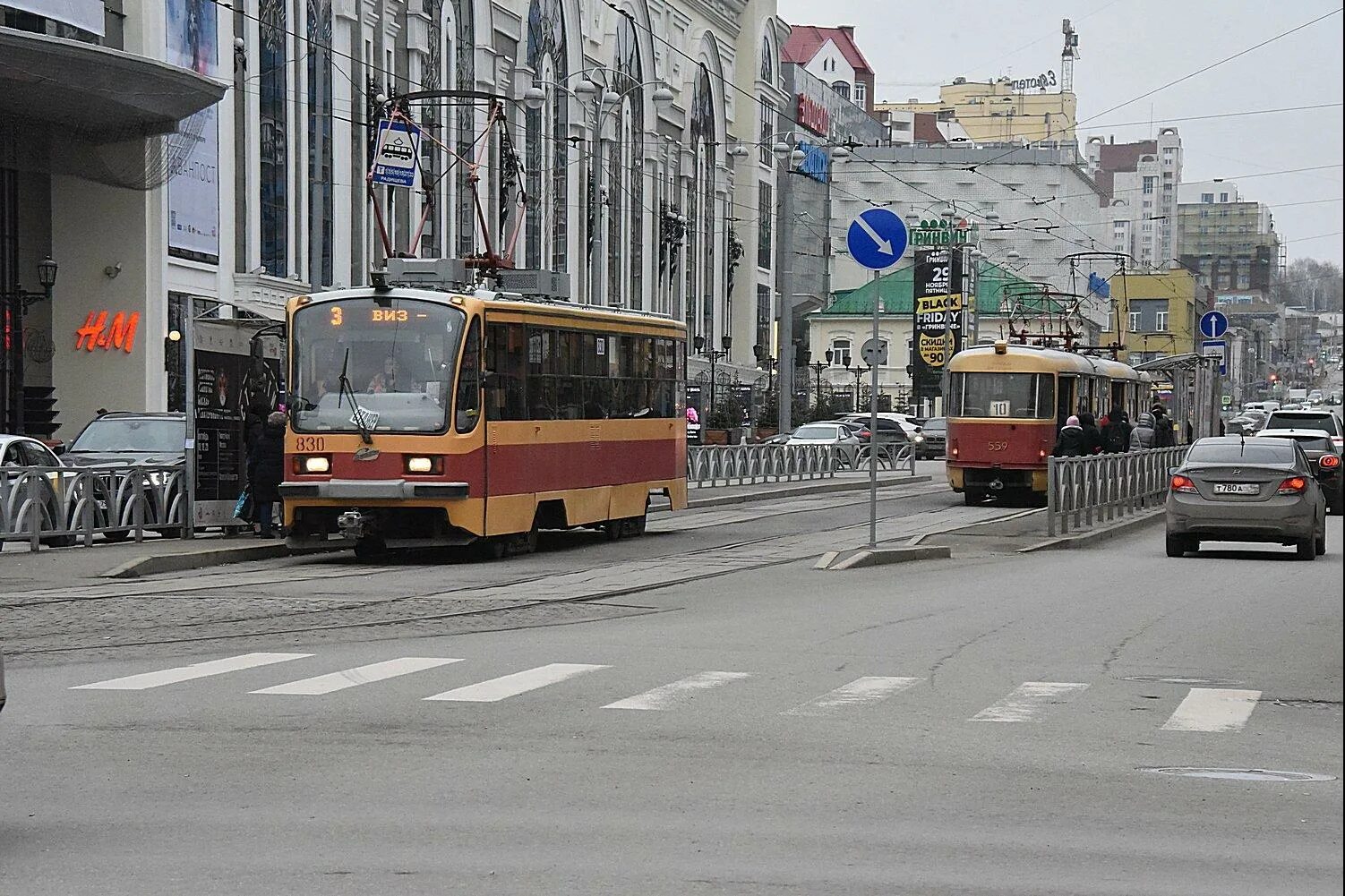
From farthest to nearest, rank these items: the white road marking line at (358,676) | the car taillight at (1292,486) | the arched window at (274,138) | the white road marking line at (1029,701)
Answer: the arched window at (274,138) < the car taillight at (1292,486) < the white road marking line at (358,676) < the white road marking line at (1029,701)

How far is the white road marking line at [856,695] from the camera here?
1038 cm

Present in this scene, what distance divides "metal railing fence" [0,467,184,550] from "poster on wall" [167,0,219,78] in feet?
56.5

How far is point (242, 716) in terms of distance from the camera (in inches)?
392

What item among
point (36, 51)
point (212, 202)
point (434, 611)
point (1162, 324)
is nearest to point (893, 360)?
point (1162, 324)

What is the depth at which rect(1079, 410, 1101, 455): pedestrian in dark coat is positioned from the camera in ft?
108

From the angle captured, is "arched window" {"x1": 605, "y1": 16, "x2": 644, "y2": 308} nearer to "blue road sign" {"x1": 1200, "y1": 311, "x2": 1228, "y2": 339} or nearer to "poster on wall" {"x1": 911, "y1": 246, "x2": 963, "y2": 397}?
"poster on wall" {"x1": 911, "y1": 246, "x2": 963, "y2": 397}

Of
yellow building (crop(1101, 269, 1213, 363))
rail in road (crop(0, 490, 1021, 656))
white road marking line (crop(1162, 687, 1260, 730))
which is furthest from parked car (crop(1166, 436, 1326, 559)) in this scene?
yellow building (crop(1101, 269, 1213, 363))

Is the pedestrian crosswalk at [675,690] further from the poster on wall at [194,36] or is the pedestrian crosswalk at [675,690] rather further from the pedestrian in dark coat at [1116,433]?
the poster on wall at [194,36]

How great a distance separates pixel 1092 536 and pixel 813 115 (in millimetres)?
84052

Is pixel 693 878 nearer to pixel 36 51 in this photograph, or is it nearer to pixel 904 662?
pixel 904 662

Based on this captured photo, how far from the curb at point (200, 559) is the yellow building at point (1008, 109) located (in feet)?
433

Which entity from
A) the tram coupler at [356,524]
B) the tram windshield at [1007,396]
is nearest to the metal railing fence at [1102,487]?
the tram windshield at [1007,396]

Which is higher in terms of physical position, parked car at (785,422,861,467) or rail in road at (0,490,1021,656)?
parked car at (785,422,861,467)

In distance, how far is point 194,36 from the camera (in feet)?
131
